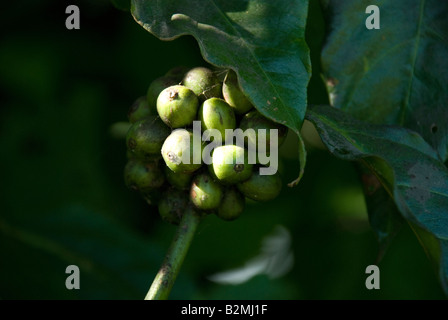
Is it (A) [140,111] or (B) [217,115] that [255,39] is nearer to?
(B) [217,115]

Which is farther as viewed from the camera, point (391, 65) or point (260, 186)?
point (391, 65)

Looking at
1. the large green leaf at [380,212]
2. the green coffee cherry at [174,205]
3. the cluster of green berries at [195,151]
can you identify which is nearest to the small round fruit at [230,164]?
the cluster of green berries at [195,151]

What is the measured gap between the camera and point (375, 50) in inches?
50.4

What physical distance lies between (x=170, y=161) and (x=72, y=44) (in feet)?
2.63

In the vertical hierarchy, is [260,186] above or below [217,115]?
below

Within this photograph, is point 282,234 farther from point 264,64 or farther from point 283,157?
point 264,64

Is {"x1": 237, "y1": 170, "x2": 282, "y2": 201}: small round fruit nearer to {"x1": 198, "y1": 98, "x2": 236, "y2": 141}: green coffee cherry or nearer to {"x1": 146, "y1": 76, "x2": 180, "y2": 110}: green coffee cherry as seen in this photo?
{"x1": 198, "y1": 98, "x2": 236, "y2": 141}: green coffee cherry

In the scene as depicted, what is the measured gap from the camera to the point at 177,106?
Answer: 1055mm

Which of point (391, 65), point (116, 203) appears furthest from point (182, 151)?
point (116, 203)

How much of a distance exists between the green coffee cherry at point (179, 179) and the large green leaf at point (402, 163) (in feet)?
0.74

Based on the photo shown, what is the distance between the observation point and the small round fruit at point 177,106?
1057 millimetres

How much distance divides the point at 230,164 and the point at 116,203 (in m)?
0.84

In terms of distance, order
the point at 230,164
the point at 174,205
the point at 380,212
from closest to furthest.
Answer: the point at 230,164, the point at 174,205, the point at 380,212

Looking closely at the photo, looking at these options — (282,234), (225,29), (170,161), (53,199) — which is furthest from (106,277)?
(225,29)
